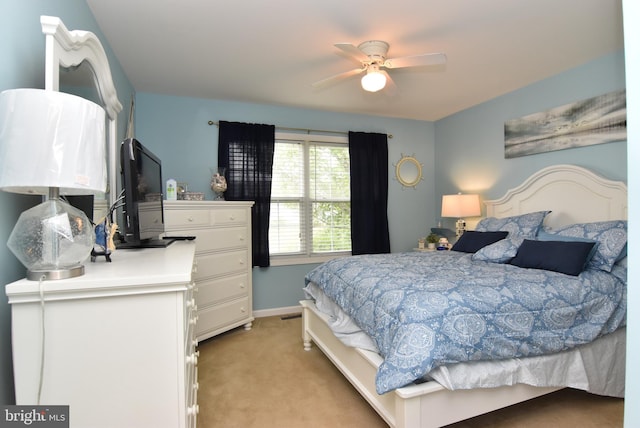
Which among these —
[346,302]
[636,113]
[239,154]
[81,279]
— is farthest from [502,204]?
[81,279]

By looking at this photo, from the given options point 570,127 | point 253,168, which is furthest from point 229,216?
point 570,127

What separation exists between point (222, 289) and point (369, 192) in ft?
7.12

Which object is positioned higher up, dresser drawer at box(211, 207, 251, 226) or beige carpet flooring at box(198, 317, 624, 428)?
dresser drawer at box(211, 207, 251, 226)

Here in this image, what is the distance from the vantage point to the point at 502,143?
11.6ft

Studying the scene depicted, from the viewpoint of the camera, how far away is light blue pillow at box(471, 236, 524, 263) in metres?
2.56

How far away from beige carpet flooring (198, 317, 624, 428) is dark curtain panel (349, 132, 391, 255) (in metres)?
1.76

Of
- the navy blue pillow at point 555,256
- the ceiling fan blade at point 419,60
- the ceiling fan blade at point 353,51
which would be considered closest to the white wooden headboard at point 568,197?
the navy blue pillow at point 555,256

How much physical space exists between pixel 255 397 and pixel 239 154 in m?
2.49

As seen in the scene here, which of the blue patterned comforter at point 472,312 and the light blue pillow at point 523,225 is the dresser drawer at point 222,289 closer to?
the blue patterned comforter at point 472,312

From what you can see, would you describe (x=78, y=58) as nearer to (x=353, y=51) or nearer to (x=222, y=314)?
(x=353, y=51)

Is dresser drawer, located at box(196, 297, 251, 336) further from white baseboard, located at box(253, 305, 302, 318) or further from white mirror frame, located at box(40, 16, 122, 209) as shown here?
white mirror frame, located at box(40, 16, 122, 209)

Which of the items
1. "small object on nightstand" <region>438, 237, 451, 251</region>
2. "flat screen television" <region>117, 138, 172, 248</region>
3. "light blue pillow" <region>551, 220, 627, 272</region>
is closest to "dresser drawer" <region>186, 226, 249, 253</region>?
"flat screen television" <region>117, 138, 172, 248</region>

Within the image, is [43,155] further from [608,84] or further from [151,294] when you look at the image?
[608,84]

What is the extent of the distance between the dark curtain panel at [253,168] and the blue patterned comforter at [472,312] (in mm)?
1704
